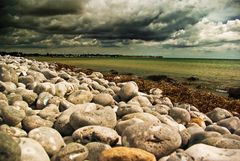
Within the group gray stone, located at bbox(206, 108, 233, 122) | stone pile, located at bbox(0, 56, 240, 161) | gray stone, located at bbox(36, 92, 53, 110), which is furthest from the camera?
gray stone, located at bbox(206, 108, 233, 122)

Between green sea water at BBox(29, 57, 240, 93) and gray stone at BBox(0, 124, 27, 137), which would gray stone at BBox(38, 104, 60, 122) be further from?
green sea water at BBox(29, 57, 240, 93)

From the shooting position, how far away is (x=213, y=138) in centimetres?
536

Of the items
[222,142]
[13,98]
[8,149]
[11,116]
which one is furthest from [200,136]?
[13,98]

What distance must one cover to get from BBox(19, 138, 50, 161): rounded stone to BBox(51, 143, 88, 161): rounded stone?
6.3 inches

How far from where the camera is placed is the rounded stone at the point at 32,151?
14.3 ft

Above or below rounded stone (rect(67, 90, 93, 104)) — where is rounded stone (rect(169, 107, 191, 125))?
below

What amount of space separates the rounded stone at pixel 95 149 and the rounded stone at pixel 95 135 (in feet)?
0.85

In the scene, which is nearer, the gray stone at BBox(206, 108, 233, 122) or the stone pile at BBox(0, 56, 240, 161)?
the stone pile at BBox(0, 56, 240, 161)

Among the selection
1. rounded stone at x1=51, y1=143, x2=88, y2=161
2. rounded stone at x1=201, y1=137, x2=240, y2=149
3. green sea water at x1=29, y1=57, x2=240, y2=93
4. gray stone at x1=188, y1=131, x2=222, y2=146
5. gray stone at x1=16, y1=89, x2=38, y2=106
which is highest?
gray stone at x1=16, y1=89, x2=38, y2=106

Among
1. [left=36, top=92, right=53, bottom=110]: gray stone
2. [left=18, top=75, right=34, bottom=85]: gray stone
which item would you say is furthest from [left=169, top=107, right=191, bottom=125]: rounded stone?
[left=18, top=75, right=34, bottom=85]: gray stone

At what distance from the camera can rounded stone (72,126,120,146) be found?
5.29 metres

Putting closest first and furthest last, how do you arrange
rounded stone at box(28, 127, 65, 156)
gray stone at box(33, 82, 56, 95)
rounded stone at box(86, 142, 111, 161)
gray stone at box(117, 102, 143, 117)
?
rounded stone at box(86, 142, 111, 161) < rounded stone at box(28, 127, 65, 156) < gray stone at box(117, 102, 143, 117) < gray stone at box(33, 82, 56, 95)

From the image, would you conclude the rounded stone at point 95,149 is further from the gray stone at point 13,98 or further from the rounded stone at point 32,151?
the gray stone at point 13,98

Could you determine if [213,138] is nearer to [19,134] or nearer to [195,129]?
[195,129]
